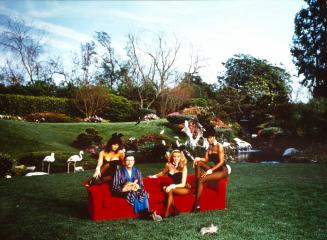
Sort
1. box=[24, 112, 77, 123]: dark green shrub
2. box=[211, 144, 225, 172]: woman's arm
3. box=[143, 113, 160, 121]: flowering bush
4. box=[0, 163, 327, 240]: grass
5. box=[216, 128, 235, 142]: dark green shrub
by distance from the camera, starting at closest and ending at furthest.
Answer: box=[0, 163, 327, 240]: grass, box=[211, 144, 225, 172]: woman's arm, box=[24, 112, 77, 123]: dark green shrub, box=[216, 128, 235, 142]: dark green shrub, box=[143, 113, 160, 121]: flowering bush

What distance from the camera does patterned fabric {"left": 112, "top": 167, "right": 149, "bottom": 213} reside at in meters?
5.01

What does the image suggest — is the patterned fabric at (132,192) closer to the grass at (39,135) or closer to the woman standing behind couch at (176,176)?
the woman standing behind couch at (176,176)

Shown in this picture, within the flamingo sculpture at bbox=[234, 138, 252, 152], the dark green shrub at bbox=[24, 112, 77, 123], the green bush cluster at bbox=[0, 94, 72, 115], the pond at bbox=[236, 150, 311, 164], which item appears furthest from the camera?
the flamingo sculpture at bbox=[234, 138, 252, 152]

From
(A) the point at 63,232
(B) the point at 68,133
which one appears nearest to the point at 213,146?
(A) the point at 63,232

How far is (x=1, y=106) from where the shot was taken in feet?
31.1

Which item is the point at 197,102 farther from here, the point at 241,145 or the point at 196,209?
the point at 196,209

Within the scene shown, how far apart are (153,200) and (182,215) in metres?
0.51

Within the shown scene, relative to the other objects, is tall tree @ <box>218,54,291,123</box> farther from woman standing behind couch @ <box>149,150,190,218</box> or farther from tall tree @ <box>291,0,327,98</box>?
woman standing behind couch @ <box>149,150,190,218</box>

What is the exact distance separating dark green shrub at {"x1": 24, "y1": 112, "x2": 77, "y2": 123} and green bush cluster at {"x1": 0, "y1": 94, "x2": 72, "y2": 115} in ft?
0.53

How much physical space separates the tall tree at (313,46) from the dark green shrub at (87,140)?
35.7 feet

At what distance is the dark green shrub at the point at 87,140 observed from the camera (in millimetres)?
9750

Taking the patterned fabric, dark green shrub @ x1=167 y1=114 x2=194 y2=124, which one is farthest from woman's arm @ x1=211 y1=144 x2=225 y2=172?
dark green shrub @ x1=167 y1=114 x2=194 y2=124

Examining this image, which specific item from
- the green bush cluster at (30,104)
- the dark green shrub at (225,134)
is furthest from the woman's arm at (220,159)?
the dark green shrub at (225,134)

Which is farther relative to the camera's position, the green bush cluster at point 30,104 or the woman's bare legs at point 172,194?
the green bush cluster at point 30,104
